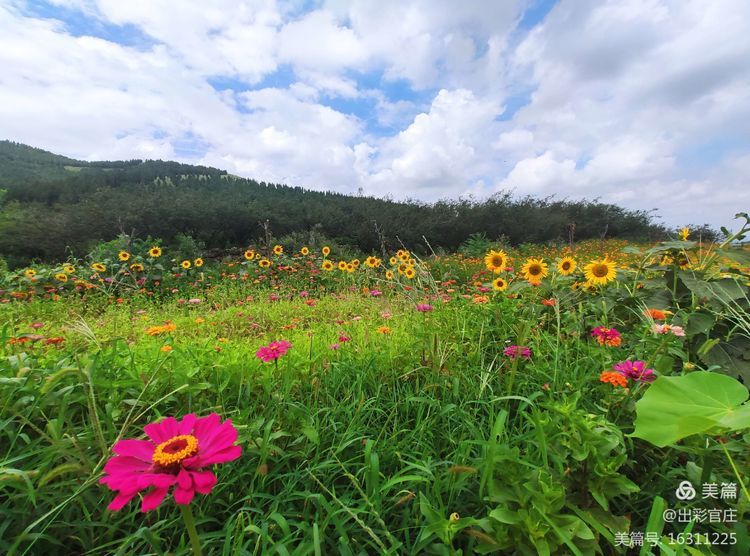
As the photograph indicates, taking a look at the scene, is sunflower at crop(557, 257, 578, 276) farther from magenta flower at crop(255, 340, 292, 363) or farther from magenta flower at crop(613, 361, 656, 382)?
magenta flower at crop(255, 340, 292, 363)

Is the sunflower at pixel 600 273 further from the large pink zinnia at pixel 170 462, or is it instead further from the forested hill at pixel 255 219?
the forested hill at pixel 255 219

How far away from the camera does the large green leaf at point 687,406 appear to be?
0.66m

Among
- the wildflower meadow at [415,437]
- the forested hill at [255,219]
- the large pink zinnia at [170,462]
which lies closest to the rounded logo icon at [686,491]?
the wildflower meadow at [415,437]

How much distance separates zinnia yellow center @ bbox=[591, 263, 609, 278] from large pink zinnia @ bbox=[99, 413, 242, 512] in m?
2.34

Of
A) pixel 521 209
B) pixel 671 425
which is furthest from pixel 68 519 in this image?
pixel 521 209

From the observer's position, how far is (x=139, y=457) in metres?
0.63

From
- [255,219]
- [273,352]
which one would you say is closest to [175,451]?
[273,352]

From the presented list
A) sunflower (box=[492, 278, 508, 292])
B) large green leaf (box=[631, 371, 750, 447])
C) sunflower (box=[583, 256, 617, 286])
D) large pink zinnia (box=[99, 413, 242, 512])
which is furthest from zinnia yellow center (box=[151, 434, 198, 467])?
sunflower (box=[583, 256, 617, 286])

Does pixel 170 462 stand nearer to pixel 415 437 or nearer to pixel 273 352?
pixel 273 352

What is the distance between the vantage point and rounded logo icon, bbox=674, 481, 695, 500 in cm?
96

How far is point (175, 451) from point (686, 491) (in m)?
1.30

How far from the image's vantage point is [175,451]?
0.61 metres

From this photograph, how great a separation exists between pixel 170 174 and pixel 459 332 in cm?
3945

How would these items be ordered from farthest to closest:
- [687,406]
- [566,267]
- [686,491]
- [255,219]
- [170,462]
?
1. [255,219]
2. [566,267]
3. [686,491]
4. [687,406]
5. [170,462]
